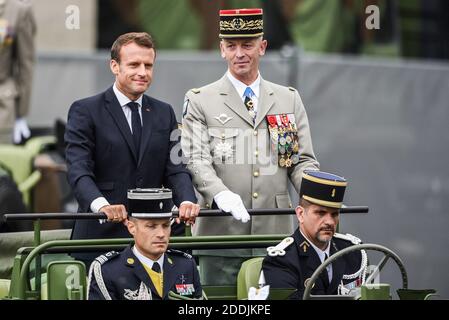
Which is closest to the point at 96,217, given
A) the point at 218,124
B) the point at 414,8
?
the point at 218,124

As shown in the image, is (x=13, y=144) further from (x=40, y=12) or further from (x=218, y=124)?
(x=218, y=124)

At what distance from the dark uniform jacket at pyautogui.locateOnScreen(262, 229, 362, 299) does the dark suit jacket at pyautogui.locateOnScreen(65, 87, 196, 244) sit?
0.90 m

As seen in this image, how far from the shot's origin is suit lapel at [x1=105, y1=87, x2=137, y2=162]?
30.9 ft

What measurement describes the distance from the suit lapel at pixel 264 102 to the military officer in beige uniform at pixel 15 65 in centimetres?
541

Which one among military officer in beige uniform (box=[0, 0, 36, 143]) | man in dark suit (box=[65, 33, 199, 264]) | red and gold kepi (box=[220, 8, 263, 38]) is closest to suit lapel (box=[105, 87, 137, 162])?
man in dark suit (box=[65, 33, 199, 264])

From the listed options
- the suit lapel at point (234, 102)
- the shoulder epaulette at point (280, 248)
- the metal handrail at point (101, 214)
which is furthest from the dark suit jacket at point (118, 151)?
the shoulder epaulette at point (280, 248)

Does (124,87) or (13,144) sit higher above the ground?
(124,87)

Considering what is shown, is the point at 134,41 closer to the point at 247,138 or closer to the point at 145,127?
the point at 145,127

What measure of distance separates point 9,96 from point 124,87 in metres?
5.68

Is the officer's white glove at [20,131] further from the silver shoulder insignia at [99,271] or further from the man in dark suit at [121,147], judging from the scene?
the silver shoulder insignia at [99,271]

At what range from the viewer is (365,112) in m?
15.0

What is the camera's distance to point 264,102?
31.9 ft
